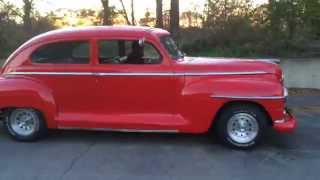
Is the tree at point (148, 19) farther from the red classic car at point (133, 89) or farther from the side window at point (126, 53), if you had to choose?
the side window at point (126, 53)

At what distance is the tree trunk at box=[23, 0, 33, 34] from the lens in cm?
1772

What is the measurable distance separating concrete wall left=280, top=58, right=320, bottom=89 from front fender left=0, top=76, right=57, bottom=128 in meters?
6.67

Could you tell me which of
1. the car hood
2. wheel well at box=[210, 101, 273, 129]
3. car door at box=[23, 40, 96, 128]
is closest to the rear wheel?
car door at box=[23, 40, 96, 128]

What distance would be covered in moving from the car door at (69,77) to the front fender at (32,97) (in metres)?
0.08

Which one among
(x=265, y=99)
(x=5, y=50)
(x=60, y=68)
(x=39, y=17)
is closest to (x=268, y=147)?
(x=265, y=99)

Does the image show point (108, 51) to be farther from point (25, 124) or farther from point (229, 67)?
point (229, 67)

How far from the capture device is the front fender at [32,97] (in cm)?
942

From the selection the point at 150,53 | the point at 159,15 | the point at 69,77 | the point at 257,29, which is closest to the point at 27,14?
the point at 159,15

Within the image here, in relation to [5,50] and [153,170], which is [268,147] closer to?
[153,170]

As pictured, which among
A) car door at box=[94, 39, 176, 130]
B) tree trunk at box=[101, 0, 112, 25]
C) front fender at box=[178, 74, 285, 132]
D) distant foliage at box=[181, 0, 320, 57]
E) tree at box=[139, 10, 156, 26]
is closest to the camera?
front fender at box=[178, 74, 285, 132]

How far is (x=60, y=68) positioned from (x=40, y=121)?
89 centimetres

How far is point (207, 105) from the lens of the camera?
8977mm

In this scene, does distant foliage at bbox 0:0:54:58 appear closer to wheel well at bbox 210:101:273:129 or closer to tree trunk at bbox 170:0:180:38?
tree trunk at bbox 170:0:180:38

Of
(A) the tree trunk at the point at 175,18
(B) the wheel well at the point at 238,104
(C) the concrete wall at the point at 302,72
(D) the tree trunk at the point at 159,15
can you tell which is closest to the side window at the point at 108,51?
(B) the wheel well at the point at 238,104
